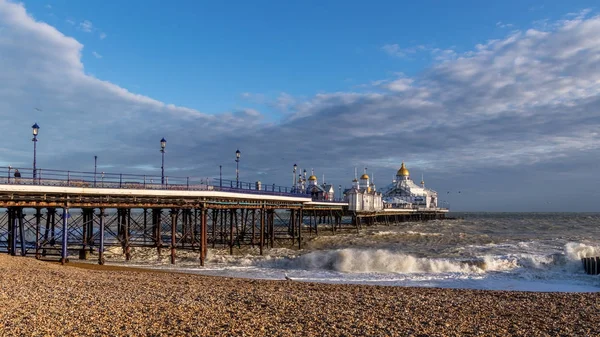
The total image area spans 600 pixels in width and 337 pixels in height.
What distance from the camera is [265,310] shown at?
41.6 feet

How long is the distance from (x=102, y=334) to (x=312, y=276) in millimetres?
14901

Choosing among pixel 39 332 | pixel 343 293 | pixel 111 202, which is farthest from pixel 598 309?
pixel 111 202

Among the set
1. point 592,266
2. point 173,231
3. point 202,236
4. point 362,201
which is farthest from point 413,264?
point 362,201

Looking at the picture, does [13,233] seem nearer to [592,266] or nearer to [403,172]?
[592,266]

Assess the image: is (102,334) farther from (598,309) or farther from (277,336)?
(598,309)

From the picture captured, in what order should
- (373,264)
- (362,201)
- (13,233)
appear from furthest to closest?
(362,201), (373,264), (13,233)

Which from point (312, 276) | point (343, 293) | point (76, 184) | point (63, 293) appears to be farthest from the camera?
point (76, 184)

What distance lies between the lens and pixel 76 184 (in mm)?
25953

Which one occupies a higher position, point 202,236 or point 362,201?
point 362,201

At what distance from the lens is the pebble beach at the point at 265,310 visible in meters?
10.5

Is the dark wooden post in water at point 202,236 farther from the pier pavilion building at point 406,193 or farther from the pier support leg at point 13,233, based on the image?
the pier pavilion building at point 406,193

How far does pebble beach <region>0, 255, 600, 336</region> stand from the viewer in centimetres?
1054

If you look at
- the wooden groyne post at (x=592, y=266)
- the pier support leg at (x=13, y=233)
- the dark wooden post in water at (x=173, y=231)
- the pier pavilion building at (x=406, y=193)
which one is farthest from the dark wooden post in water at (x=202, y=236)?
the pier pavilion building at (x=406, y=193)

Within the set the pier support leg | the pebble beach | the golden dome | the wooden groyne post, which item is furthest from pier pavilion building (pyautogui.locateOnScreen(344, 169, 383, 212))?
the golden dome
